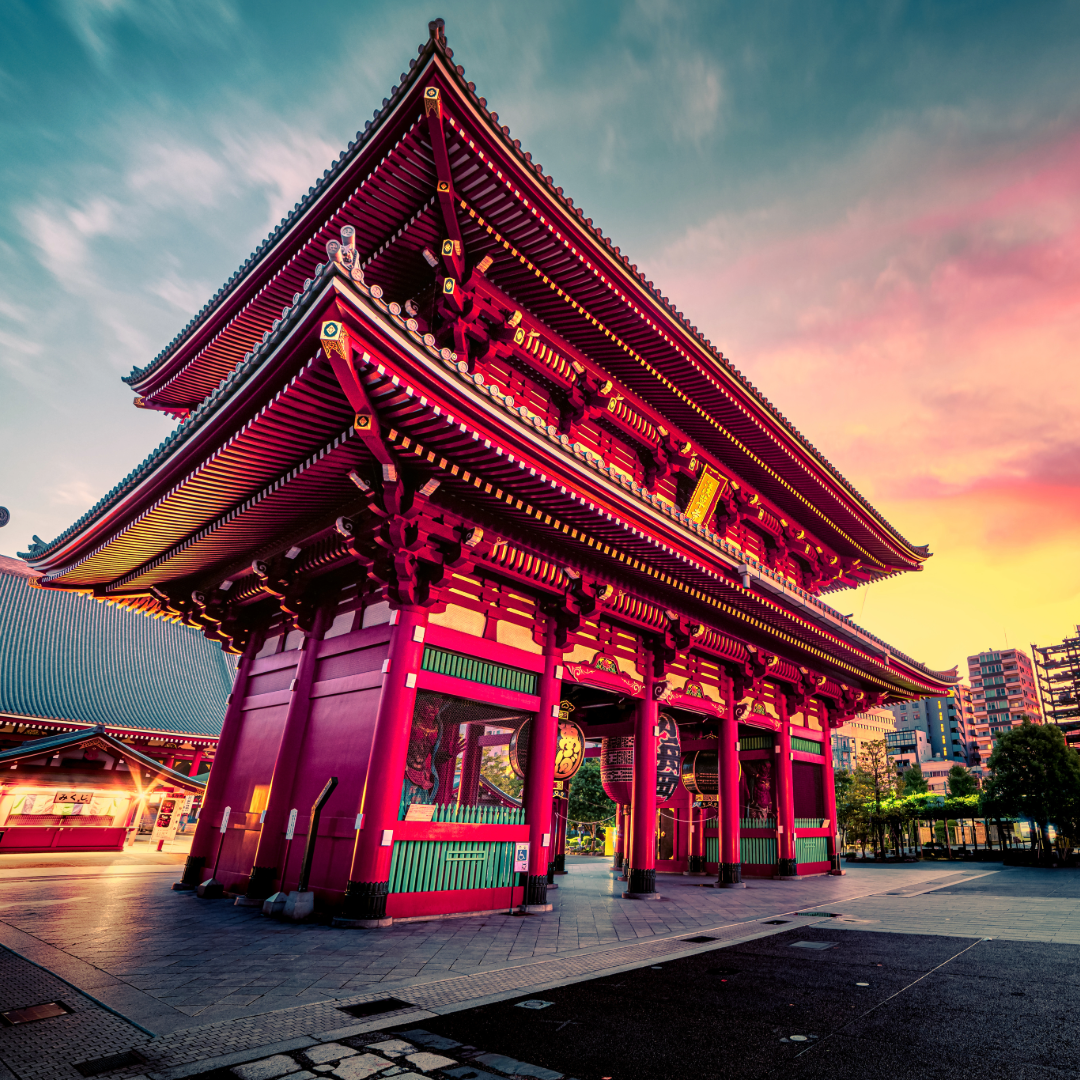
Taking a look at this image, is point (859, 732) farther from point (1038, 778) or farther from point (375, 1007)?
point (375, 1007)

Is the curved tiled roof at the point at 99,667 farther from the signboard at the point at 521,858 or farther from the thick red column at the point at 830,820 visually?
the thick red column at the point at 830,820

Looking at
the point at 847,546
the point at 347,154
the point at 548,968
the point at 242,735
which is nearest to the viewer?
the point at 548,968

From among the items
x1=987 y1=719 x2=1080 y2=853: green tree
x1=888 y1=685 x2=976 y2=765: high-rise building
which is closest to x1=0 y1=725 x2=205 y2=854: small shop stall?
x1=987 y1=719 x2=1080 y2=853: green tree

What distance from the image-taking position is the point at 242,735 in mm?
13586

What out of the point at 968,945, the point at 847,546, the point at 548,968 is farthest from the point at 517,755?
the point at 847,546

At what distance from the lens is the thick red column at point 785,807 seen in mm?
18297

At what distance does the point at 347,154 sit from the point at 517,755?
10936 millimetres

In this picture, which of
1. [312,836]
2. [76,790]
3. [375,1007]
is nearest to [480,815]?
[312,836]

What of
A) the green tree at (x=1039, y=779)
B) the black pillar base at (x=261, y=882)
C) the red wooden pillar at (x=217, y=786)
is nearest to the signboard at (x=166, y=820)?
the red wooden pillar at (x=217, y=786)

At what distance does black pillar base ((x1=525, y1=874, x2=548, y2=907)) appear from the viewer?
10.9 metres

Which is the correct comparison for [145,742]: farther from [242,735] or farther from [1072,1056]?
[1072,1056]

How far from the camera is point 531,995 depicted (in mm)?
5812

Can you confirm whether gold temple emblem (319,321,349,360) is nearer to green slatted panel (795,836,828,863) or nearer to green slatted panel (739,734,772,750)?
green slatted panel (739,734,772,750)

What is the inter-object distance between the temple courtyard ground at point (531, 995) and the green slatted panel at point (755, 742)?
850 cm
